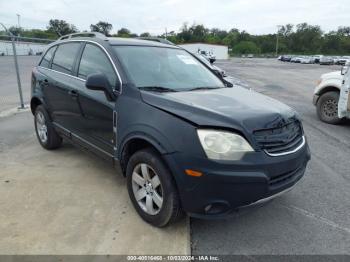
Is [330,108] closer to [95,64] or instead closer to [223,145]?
[95,64]

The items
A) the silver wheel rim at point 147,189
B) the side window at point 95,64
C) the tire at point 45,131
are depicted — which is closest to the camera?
the silver wheel rim at point 147,189

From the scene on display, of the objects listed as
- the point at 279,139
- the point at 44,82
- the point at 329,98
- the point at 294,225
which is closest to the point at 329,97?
the point at 329,98

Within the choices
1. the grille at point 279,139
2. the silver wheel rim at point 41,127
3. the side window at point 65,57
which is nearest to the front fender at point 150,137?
the grille at point 279,139

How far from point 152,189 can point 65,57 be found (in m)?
2.58

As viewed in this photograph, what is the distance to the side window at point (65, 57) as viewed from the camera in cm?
453

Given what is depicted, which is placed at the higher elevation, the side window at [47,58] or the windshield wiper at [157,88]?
the side window at [47,58]

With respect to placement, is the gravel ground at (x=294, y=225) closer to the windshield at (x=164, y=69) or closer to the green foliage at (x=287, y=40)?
the windshield at (x=164, y=69)

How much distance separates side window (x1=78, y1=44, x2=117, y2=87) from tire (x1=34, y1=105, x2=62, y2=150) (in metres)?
1.34

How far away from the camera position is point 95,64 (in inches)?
158

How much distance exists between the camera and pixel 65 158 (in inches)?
201

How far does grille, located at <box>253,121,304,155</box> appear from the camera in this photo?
9.55ft

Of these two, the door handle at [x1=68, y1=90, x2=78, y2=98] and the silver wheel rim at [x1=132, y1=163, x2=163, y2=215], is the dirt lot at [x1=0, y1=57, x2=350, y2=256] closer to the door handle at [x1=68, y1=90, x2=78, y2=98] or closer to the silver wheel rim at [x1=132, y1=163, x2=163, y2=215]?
the silver wheel rim at [x1=132, y1=163, x2=163, y2=215]

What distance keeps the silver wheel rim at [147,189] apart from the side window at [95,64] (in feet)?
3.29

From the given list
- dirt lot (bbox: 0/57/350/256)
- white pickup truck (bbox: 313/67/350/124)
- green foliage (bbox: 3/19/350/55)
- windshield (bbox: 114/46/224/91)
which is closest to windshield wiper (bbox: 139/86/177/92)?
windshield (bbox: 114/46/224/91)
